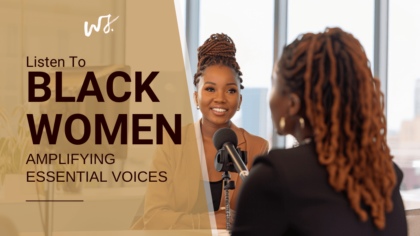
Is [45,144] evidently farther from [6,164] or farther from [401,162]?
[401,162]

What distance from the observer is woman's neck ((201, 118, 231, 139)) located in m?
1.75

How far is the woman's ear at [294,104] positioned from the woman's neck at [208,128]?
42.1 inches

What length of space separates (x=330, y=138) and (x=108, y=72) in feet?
2.95

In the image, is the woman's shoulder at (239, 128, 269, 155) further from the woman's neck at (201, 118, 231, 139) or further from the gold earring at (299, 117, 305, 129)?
the gold earring at (299, 117, 305, 129)

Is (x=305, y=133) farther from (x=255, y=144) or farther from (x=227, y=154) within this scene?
(x=255, y=144)

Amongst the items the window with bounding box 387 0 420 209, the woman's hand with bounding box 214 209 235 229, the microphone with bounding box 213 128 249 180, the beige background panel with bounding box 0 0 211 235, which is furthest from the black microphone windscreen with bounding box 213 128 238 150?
the window with bounding box 387 0 420 209

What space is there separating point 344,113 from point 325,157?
0.09m

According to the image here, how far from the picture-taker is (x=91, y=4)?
3.50 meters

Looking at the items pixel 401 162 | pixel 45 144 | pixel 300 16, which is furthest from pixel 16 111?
pixel 401 162

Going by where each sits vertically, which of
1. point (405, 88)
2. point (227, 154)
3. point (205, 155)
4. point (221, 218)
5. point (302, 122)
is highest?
point (405, 88)

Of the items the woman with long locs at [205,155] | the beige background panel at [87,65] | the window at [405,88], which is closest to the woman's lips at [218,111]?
the woman with long locs at [205,155]

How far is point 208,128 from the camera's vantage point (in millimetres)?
1764

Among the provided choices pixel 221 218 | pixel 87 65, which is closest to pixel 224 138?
pixel 221 218

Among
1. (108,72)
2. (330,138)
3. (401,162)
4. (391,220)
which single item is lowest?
(401,162)
